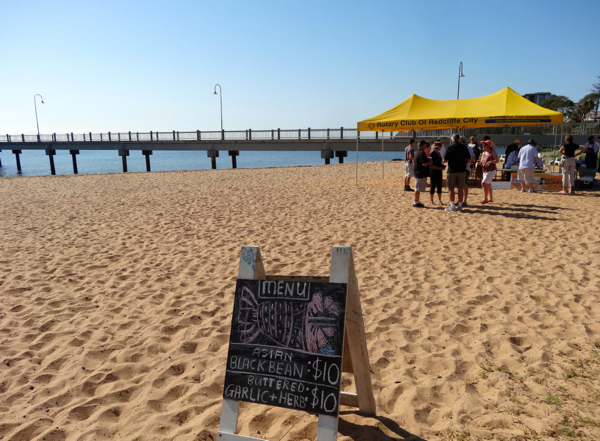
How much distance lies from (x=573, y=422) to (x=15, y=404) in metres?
3.60

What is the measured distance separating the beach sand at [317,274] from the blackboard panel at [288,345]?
61 centimetres

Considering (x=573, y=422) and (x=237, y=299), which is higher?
(x=237, y=299)

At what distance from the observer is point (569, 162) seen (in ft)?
38.0

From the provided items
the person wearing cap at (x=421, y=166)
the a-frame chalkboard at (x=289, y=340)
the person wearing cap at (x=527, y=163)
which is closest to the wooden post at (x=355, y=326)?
the a-frame chalkboard at (x=289, y=340)

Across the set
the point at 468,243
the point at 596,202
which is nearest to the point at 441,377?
the point at 468,243

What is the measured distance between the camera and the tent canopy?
39.2 feet

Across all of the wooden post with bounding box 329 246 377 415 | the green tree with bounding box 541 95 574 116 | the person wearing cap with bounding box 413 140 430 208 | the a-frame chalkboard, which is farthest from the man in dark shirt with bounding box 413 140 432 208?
the green tree with bounding box 541 95 574 116

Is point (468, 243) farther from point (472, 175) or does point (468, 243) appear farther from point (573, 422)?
point (472, 175)

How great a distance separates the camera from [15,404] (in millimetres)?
2717

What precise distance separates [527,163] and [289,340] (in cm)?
1206

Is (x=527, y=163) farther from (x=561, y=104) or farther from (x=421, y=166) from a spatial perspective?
(x=561, y=104)

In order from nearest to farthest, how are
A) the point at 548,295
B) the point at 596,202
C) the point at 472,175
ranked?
1. the point at 548,295
2. the point at 596,202
3. the point at 472,175

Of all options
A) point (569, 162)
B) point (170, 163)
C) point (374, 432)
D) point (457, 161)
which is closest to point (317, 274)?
point (374, 432)

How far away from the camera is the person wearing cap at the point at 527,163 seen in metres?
11.4
